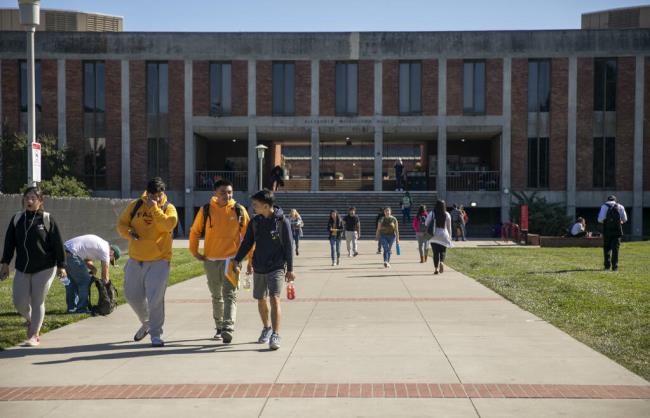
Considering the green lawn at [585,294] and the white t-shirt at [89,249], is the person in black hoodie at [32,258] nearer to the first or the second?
the white t-shirt at [89,249]

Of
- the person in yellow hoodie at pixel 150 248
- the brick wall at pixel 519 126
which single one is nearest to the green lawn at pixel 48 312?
the person in yellow hoodie at pixel 150 248

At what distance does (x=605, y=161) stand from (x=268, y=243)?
4150 centimetres

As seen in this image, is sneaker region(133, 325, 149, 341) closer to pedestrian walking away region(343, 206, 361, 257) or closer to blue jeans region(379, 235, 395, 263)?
blue jeans region(379, 235, 395, 263)

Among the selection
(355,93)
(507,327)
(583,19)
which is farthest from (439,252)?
(583,19)

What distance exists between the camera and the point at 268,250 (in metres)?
8.96

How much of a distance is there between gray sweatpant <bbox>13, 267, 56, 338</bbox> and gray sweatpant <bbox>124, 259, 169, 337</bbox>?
3.23 feet

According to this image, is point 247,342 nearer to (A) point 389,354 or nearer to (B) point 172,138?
(A) point 389,354

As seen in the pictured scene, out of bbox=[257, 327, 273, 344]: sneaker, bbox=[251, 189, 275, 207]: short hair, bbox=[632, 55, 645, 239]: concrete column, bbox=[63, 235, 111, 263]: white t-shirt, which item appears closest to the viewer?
bbox=[251, 189, 275, 207]: short hair

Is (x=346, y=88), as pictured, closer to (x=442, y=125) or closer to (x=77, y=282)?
(x=442, y=125)

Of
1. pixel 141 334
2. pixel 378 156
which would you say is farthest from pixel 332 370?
pixel 378 156

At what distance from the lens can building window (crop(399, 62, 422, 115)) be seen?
Result: 4697cm

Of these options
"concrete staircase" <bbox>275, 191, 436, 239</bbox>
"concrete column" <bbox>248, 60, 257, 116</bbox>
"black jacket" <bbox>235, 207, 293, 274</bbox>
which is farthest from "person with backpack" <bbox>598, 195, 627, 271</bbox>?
"concrete column" <bbox>248, 60, 257, 116</bbox>

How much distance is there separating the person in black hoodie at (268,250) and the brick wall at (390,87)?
38843 millimetres

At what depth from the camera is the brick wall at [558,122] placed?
1818 inches
